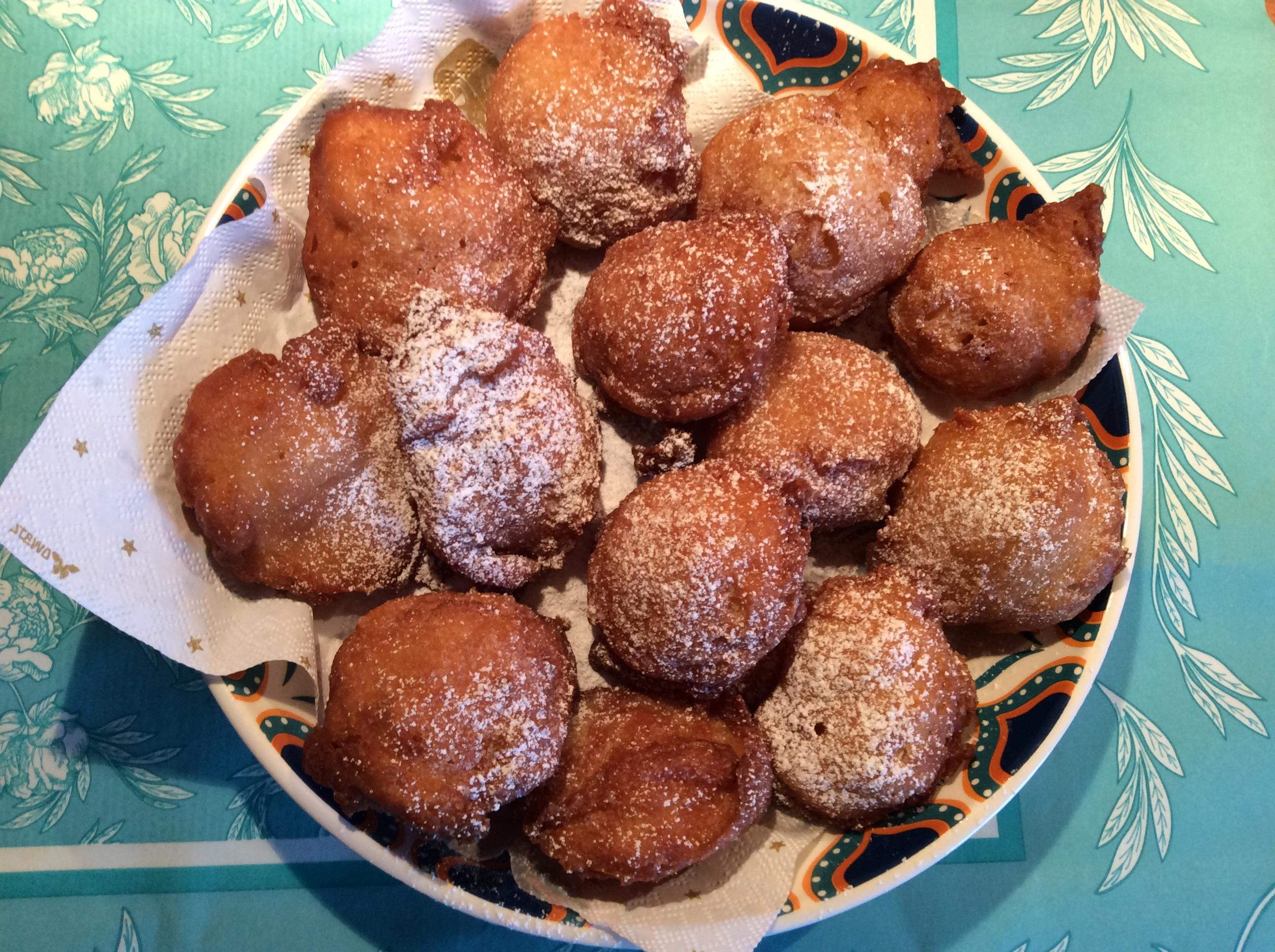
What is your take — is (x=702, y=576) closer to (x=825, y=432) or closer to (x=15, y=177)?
(x=825, y=432)

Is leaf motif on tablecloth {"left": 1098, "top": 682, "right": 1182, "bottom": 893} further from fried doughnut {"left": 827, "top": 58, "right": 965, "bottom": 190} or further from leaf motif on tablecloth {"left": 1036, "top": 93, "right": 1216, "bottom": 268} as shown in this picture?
fried doughnut {"left": 827, "top": 58, "right": 965, "bottom": 190}

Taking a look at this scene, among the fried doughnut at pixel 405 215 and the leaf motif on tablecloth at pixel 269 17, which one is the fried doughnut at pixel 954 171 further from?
the leaf motif on tablecloth at pixel 269 17

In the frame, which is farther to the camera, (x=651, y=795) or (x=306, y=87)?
(x=306, y=87)

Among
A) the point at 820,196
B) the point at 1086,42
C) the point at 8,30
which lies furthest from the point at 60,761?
the point at 1086,42

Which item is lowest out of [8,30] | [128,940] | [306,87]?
[128,940]

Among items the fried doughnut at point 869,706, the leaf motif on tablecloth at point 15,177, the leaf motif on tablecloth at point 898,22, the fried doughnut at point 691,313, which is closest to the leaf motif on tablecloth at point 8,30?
the leaf motif on tablecloth at point 15,177
